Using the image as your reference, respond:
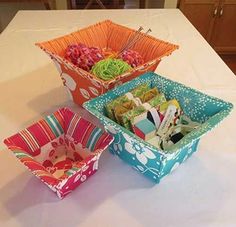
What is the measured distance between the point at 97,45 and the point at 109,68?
0.26 metres

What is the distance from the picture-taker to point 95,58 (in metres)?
0.65

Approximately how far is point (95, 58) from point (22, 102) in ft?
0.79

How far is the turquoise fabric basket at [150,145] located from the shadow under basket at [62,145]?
0.12 ft

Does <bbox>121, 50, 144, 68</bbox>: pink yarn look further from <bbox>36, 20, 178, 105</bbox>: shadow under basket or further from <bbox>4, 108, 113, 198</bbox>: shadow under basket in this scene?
<bbox>4, 108, 113, 198</bbox>: shadow under basket

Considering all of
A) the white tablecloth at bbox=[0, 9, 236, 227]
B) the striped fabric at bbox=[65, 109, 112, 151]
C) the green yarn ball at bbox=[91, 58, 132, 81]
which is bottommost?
the white tablecloth at bbox=[0, 9, 236, 227]

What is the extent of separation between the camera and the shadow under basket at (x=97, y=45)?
1.94 ft

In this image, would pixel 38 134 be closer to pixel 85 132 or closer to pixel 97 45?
pixel 85 132

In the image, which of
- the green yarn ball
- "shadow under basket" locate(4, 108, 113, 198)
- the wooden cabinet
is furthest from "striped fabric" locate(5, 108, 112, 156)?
the wooden cabinet

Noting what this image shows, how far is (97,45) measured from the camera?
0.83 m

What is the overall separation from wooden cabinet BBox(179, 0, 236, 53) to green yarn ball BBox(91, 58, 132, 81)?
163cm

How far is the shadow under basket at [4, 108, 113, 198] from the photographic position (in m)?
0.48

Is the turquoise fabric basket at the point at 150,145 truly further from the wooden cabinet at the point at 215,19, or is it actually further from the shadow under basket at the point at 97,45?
the wooden cabinet at the point at 215,19

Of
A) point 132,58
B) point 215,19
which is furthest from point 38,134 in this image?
point 215,19


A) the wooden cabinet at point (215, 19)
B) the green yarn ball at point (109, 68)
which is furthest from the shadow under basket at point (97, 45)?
the wooden cabinet at point (215, 19)
